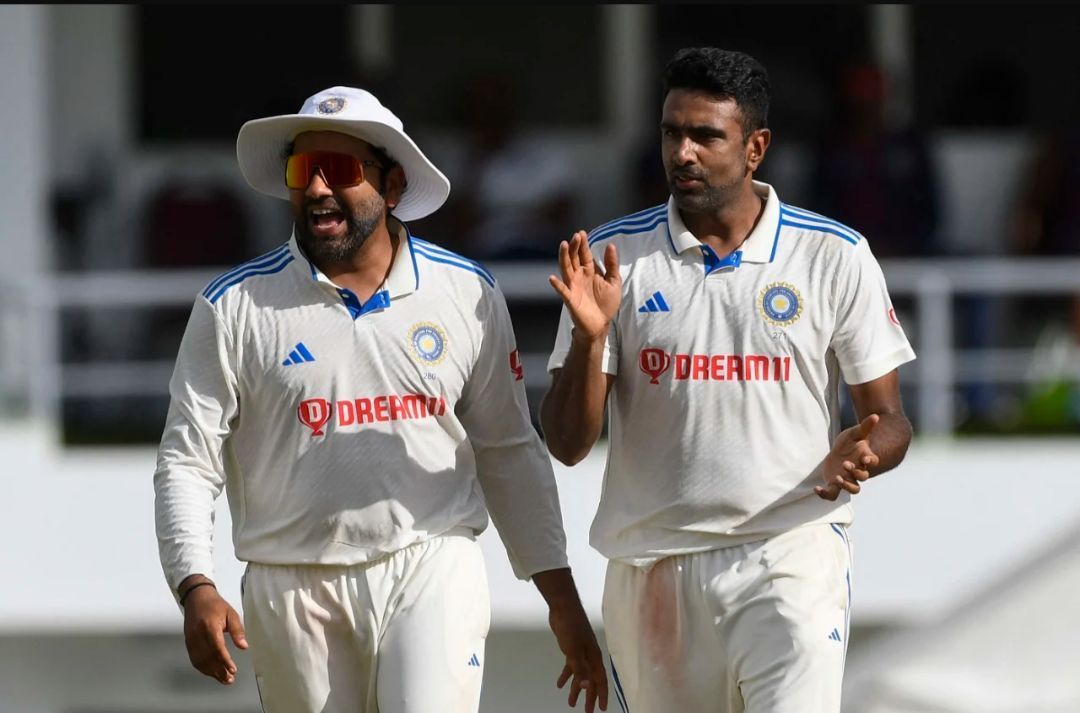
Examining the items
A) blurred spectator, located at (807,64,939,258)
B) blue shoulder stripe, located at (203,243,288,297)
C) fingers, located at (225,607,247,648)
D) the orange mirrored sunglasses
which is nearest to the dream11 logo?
the orange mirrored sunglasses

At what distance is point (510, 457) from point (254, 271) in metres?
0.74

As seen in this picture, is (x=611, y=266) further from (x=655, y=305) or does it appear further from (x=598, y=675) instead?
(x=598, y=675)

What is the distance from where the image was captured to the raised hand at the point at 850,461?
452 cm

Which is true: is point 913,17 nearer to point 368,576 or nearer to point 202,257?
point 202,257

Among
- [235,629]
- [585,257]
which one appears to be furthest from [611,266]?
[235,629]

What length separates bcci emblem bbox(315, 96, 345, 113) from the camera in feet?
15.7

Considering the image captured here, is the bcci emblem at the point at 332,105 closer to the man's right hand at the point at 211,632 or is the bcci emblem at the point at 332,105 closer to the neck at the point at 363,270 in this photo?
→ the neck at the point at 363,270

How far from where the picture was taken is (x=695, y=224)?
4.91m

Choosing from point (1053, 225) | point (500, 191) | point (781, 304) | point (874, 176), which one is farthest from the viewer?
point (1053, 225)

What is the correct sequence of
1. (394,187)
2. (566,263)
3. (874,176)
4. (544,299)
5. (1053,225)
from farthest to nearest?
1. (1053,225)
2. (874,176)
3. (544,299)
4. (394,187)
5. (566,263)

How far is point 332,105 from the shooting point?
4.79m

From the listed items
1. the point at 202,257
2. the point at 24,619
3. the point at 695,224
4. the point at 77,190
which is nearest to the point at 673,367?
the point at 695,224

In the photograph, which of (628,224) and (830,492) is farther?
(628,224)

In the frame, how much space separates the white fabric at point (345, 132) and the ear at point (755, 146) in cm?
70
